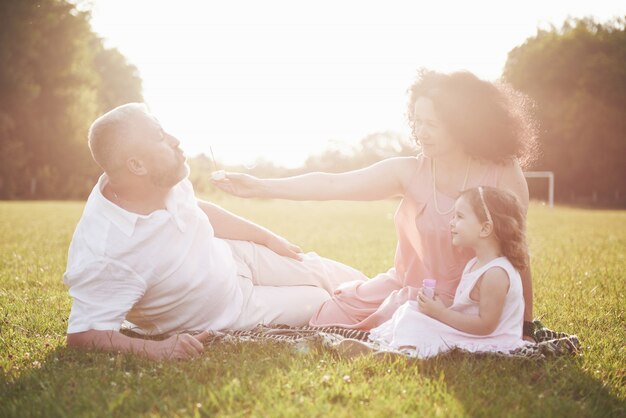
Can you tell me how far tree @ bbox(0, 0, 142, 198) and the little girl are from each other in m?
29.4

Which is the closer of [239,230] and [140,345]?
[140,345]

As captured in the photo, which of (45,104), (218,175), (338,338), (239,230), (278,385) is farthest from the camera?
(45,104)

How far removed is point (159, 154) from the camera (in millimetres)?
3736

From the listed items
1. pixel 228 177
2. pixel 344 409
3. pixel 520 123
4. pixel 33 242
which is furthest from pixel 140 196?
pixel 33 242

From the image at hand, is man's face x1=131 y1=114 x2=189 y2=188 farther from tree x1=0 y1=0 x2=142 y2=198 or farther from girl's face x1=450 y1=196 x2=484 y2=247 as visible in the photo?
tree x1=0 y1=0 x2=142 y2=198

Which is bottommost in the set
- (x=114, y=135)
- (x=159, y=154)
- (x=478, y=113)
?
(x=159, y=154)

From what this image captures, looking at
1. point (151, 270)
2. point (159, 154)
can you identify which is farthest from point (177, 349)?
point (159, 154)

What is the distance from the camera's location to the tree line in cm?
3039

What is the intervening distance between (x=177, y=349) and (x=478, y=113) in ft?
8.25

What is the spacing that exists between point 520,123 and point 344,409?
2.47m

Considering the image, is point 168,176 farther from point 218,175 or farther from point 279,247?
point 279,247

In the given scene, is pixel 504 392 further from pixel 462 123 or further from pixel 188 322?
pixel 188 322

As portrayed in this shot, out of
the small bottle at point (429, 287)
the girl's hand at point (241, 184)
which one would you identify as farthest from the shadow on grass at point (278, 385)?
the girl's hand at point (241, 184)

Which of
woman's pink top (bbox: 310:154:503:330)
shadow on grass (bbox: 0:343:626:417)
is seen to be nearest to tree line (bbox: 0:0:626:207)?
woman's pink top (bbox: 310:154:503:330)
